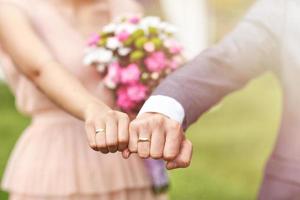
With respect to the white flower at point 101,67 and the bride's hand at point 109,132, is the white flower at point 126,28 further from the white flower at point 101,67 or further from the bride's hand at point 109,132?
the bride's hand at point 109,132

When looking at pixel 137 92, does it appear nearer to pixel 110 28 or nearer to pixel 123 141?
pixel 110 28

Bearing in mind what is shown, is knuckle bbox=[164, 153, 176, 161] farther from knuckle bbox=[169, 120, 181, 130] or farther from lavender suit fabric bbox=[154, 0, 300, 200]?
lavender suit fabric bbox=[154, 0, 300, 200]

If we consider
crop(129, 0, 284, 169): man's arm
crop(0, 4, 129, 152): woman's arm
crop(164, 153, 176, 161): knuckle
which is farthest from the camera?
crop(0, 4, 129, 152): woman's arm

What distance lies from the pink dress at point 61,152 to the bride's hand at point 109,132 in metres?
0.35

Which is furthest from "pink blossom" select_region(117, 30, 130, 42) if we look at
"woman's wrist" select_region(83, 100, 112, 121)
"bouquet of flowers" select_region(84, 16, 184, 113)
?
"woman's wrist" select_region(83, 100, 112, 121)

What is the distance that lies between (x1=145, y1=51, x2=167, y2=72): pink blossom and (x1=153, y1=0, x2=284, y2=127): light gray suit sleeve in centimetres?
23

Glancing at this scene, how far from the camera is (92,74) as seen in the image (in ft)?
3.57

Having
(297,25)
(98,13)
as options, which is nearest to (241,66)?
(297,25)

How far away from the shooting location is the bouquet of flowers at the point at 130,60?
105cm

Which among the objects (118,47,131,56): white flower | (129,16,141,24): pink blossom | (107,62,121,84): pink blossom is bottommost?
(107,62,121,84): pink blossom

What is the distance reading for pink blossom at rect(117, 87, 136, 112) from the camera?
1.06 meters

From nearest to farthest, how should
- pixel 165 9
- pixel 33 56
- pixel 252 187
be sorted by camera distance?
→ pixel 33 56, pixel 165 9, pixel 252 187

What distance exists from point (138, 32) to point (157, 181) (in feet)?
0.74

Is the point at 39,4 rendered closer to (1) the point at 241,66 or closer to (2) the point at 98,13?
(2) the point at 98,13
